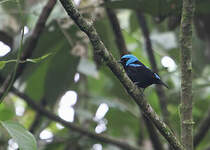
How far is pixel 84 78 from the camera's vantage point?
5348 mm

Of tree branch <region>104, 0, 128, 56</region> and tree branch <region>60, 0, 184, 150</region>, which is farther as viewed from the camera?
tree branch <region>104, 0, 128, 56</region>

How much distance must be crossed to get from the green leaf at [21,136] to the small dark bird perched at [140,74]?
1.75 m

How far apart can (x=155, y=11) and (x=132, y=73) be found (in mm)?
651

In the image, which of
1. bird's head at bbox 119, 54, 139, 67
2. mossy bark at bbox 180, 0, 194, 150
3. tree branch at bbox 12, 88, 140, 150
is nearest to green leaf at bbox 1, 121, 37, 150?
mossy bark at bbox 180, 0, 194, 150

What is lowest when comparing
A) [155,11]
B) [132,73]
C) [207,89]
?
[207,89]

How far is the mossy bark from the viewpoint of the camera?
9.75ft

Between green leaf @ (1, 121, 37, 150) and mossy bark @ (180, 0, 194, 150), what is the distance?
3.88ft

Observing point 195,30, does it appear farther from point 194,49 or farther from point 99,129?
point 99,129

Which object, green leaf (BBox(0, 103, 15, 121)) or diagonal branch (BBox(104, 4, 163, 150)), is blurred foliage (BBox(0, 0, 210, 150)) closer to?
green leaf (BBox(0, 103, 15, 121))

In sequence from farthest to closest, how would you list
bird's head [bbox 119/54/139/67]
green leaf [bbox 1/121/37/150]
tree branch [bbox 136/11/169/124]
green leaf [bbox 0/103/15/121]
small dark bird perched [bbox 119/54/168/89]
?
green leaf [bbox 0/103/15/121] < tree branch [bbox 136/11/169/124] < bird's head [bbox 119/54/139/67] < small dark bird perched [bbox 119/54/168/89] < green leaf [bbox 1/121/37/150]

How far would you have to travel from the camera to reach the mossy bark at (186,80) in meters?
2.97

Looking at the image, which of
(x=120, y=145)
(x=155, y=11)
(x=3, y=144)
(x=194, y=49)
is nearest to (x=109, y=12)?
(x=155, y=11)

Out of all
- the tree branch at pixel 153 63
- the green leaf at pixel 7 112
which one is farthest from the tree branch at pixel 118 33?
the green leaf at pixel 7 112

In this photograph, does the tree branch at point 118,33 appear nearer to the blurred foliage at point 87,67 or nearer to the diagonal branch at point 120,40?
the diagonal branch at point 120,40
